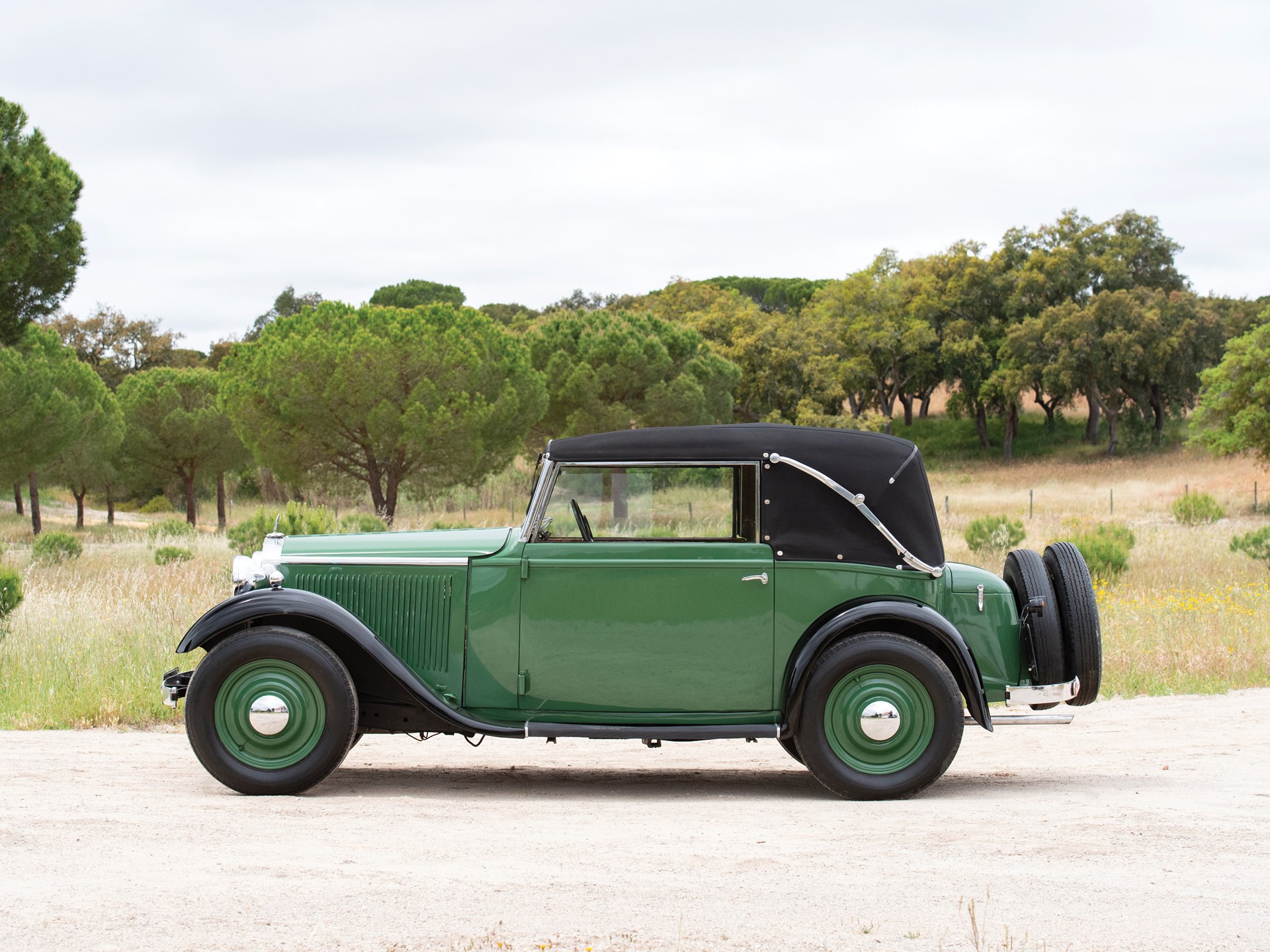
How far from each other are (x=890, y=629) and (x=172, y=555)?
64.6 ft

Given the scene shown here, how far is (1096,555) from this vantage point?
698 inches

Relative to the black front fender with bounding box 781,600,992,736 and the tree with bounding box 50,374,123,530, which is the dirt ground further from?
the tree with bounding box 50,374,123,530

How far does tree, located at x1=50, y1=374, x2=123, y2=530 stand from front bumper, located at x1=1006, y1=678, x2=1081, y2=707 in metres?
38.7

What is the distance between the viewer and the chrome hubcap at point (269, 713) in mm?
6125

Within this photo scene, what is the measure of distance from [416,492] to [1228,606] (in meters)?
25.2

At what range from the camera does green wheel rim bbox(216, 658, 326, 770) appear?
20.2 ft

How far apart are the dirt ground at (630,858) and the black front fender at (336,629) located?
41 cm

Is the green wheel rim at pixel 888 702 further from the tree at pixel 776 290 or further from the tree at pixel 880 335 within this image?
the tree at pixel 776 290

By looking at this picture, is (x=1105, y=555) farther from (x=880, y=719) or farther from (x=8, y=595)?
(x=8, y=595)

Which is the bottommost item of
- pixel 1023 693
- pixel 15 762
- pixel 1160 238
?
pixel 15 762

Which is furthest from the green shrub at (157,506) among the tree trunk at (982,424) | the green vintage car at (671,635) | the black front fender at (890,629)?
the black front fender at (890,629)

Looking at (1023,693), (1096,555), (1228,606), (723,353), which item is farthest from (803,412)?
(1023,693)

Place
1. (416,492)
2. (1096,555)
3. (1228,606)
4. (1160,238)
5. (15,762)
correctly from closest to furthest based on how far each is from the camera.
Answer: (15,762) < (1228,606) < (1096,555) < (416,492) < (1160,238)

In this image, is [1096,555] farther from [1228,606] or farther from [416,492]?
[416,492]
